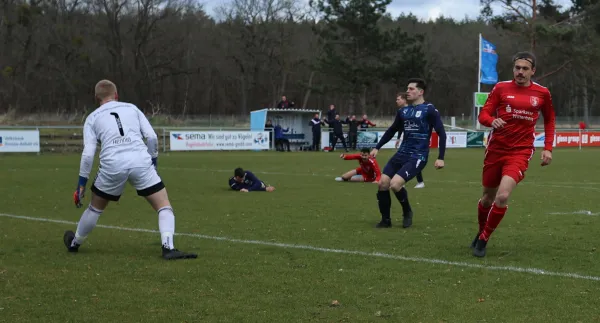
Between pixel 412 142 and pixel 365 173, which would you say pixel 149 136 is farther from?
pixel 365 173

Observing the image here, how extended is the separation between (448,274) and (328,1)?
199 ft

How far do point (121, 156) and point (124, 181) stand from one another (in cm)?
29

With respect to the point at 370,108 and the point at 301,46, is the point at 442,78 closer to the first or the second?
the point at 370,108

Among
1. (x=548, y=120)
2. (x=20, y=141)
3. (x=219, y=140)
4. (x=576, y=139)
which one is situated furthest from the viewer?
(x=576, y=139)

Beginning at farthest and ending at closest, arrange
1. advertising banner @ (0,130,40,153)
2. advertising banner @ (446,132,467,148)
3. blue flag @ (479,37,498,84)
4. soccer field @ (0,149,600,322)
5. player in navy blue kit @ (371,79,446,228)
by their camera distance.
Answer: advertising banner @ (446,132,467,148) → blue flag @ (479,37,498,84) → advertising banner @ (0,130,40,153) → player in navy blue kit @ (371,79,446,228) → soccer field @ (0,149,600,322)

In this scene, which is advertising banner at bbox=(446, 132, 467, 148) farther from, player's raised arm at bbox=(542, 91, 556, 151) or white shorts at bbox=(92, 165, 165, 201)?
white shorts at bbox=(92, 165, 165, 201)

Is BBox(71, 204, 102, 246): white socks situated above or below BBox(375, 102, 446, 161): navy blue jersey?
below

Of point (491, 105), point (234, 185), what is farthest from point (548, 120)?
point (234, 185)

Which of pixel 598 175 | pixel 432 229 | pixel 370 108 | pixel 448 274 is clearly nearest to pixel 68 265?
pixel 448 274

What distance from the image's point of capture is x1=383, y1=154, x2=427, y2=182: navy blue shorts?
966 centimetres

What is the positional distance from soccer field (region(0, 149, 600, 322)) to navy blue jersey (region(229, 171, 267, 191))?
155cm

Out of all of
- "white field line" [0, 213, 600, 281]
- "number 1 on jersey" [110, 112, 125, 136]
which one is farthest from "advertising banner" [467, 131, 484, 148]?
"number 1 on jersey" [110, 112, 125, 136]

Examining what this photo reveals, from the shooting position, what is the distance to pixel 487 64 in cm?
4169

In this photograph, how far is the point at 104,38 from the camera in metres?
66.3
